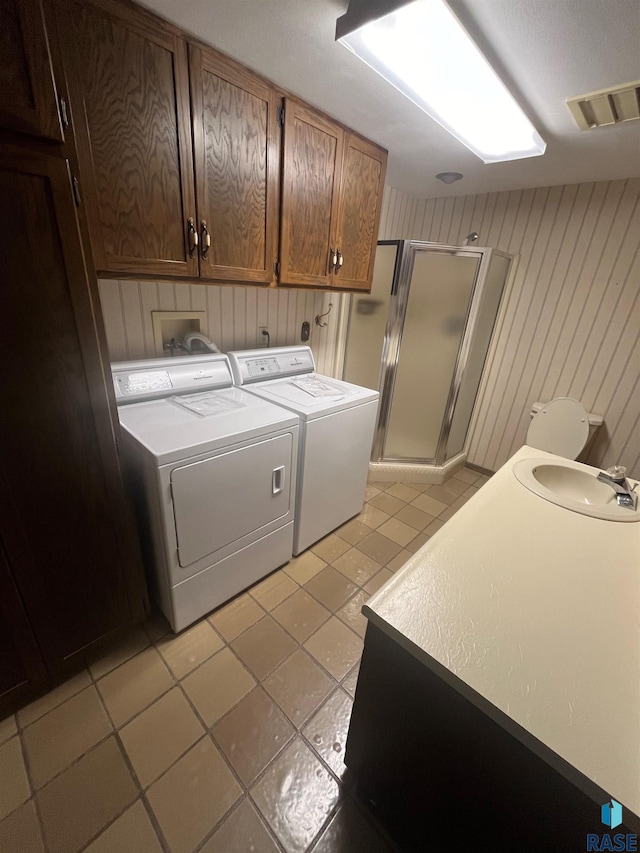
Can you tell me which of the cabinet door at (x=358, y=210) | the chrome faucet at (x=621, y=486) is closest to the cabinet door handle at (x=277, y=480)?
the cabinet door at (x=358, y=210)

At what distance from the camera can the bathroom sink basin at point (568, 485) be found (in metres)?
1.15

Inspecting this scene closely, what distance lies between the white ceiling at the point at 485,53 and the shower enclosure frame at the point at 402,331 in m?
0.57

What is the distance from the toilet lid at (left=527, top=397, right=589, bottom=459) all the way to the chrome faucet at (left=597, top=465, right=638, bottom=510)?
121cm

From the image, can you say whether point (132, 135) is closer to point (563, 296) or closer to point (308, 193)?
point (308, 193)

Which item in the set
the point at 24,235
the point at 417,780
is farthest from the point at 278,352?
the point at 417,780

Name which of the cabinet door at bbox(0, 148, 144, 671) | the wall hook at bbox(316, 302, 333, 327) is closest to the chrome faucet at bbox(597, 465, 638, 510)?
the cabinet door at bbox(0, 148, 144, 671)

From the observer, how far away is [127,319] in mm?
1657

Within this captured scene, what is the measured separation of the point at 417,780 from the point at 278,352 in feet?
6.47

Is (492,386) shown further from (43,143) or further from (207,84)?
(43,143)

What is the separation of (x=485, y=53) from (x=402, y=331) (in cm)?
152

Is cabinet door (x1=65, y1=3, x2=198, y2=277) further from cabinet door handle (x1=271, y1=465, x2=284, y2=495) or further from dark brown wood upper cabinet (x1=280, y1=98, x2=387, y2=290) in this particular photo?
cabinet door handle (x1=271, y1=465, x2=284, y2=495)

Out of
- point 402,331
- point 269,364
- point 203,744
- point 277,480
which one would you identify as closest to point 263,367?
point 269,364

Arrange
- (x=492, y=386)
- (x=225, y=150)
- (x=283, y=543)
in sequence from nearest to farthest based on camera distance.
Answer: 1. (x=225, y=150)
2. (x=283, y=543)
3. (x=492, y=386)

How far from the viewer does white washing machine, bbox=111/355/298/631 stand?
1.29m
